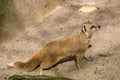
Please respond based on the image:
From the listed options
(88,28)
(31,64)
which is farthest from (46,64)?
(88,28)

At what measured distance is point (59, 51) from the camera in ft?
11.8

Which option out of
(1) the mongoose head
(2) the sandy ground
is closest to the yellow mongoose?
(1) the mongoose head

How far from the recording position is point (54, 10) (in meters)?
5.16

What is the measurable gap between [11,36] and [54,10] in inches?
37.8

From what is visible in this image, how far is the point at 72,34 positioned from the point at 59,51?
0.93 m

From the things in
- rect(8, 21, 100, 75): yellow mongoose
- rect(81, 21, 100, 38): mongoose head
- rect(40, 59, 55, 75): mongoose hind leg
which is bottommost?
rect(40, 59, 55, 75): mongoose hind leg

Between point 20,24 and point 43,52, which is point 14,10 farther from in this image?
point 43,52

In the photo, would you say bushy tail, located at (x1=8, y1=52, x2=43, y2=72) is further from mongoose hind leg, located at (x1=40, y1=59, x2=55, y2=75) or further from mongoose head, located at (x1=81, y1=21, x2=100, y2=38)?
mongoose head, located at (x1=81, y1=21, x2=100, y2=38)

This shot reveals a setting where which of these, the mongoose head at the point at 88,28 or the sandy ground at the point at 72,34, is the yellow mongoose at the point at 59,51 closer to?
the mongoose head at the point at 88,28

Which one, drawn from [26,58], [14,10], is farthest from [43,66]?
[14,10]

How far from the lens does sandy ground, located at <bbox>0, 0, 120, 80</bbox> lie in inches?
143

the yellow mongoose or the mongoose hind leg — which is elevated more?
the yellow mongoose

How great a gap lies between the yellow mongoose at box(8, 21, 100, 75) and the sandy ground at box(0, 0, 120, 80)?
11cm

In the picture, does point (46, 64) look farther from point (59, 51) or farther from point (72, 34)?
point (72, 34)
